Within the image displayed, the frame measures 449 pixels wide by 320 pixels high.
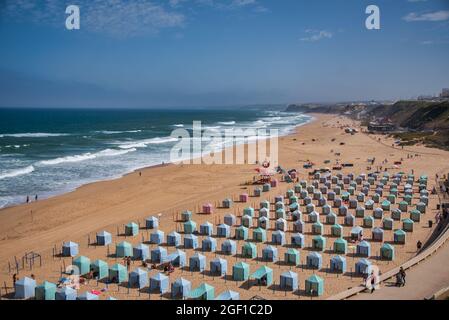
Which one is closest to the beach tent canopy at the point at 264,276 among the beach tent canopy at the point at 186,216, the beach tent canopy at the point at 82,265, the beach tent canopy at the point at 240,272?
the beach tent canopy at the point at 240,272

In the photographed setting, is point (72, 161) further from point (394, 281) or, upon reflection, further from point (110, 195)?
point (394, 281)

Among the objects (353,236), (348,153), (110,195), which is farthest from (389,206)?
(348,153)

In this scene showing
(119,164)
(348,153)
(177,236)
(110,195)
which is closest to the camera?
(177,236)

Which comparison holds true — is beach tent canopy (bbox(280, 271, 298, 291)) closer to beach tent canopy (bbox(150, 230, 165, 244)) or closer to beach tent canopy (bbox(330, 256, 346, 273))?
beach tent canopy (bbox(330, 256, 346, 273))

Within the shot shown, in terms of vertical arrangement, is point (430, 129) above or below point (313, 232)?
above

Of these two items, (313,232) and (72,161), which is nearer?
(313,232)
